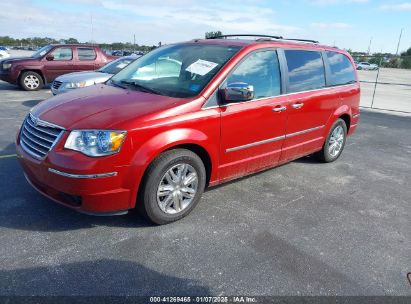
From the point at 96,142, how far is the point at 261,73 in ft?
6.92

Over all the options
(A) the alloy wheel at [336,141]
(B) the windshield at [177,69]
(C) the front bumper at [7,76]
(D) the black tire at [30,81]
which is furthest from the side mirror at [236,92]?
(C) the front bumper at [7,76]

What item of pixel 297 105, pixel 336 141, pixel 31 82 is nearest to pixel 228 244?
pixel 297 105

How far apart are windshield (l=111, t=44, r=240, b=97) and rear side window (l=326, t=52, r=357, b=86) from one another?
6.82 feet

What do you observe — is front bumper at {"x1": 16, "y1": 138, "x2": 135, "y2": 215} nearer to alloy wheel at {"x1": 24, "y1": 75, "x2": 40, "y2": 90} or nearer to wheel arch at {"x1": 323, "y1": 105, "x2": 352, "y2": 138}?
wheel arch at {"x1": 323, "y1": 105, "x2": 352, "y2": 138}

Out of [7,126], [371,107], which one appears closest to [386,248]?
[7,126]

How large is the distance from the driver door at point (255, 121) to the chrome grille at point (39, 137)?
1623 mm

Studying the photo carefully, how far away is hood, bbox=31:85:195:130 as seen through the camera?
9.61ft

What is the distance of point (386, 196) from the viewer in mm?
4406

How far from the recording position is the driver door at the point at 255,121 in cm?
361

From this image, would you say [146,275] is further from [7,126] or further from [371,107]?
[371,107]

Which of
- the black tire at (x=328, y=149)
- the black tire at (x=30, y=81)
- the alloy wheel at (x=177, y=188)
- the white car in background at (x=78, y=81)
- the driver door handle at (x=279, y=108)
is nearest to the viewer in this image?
the alloy wheel at (x=177, y=188)

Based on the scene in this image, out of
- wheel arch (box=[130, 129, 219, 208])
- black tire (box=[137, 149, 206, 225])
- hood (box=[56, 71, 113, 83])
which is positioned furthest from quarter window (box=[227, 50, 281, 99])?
hood (box=[56, 71, 113, 83])

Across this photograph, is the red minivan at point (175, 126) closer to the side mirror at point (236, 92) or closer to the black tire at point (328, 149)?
the side mirror at point (236, 92)

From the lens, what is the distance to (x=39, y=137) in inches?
122
